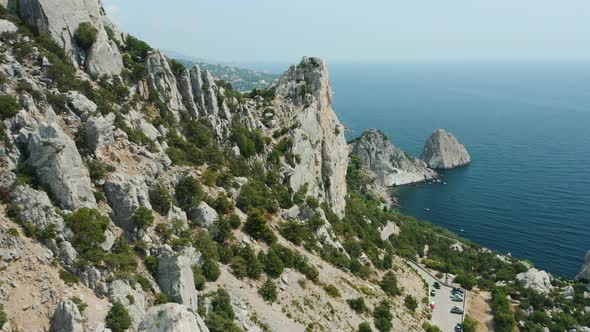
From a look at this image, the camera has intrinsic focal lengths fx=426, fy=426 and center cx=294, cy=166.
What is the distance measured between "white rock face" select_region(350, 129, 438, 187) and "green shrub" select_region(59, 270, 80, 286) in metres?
162

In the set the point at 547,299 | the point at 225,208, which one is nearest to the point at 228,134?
the point at 225,208

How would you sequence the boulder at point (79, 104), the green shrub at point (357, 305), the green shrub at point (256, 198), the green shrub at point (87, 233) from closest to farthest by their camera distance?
the green shrub at point (87, 233) → the boulder at point (79, 104) → the green shrub at point (357, 305) → the green shrub at point (256, 198)

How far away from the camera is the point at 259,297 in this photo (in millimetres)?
40469

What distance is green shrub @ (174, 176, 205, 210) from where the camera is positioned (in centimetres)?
4400

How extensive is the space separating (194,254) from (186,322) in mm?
12272

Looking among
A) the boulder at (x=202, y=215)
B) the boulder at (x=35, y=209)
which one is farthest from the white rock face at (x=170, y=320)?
the boulder at (x=202, y=215)

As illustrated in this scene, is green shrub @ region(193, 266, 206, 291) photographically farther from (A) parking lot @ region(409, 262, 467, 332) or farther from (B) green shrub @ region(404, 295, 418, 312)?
(A) parking lot @ region(409, 262, 467, 332)

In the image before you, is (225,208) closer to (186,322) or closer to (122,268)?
(122,268)

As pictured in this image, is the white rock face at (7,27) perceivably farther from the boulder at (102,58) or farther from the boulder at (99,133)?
the boulder at (99,133)

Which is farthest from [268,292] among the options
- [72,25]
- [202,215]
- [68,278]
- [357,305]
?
[72,25]

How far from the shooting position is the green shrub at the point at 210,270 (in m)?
38.3

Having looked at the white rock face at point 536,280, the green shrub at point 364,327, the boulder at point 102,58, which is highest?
the boulder at point 102,58

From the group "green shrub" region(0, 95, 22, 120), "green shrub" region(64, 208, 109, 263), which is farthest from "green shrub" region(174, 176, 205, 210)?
"green shrub" region(0, 95, 22, 120)

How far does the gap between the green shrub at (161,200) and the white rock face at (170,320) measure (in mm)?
13007
